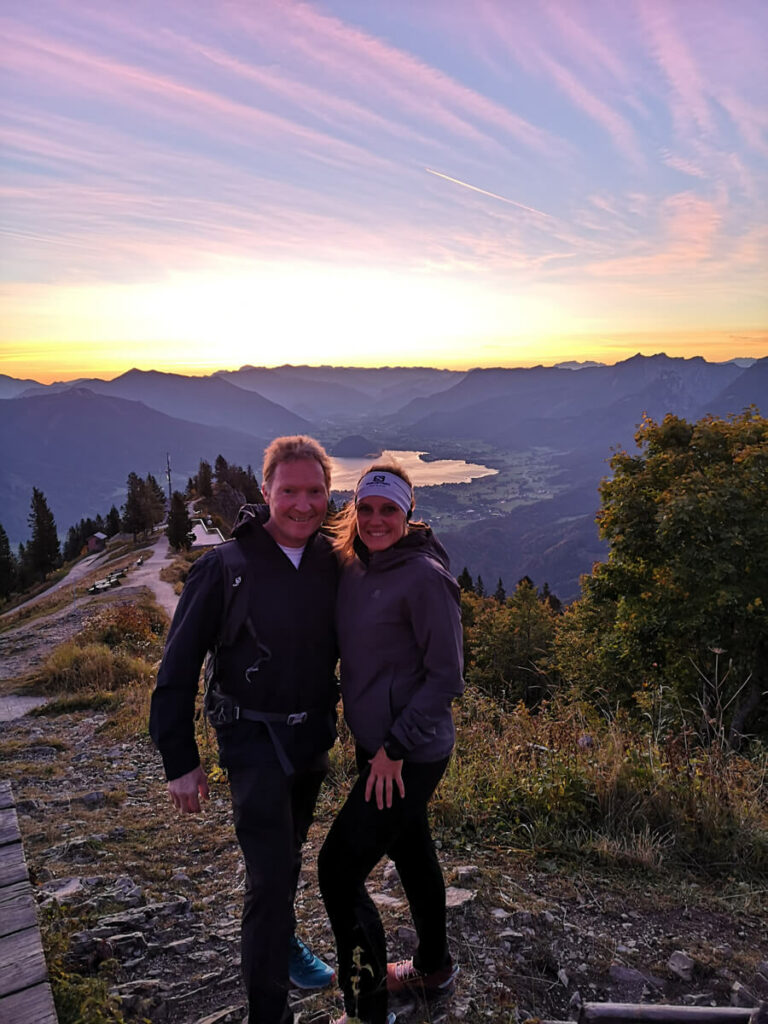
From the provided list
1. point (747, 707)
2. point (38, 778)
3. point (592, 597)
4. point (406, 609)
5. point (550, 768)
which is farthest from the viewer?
point (592, 597)

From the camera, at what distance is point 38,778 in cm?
614

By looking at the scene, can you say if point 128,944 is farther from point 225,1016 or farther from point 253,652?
point 253,652

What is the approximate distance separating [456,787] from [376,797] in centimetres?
214

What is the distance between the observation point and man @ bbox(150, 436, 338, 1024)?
7.89 feet

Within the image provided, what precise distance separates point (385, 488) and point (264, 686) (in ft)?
3.05

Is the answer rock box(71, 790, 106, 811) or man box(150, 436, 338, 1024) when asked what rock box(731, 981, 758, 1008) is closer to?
man box(150, 436, 338, 1024)

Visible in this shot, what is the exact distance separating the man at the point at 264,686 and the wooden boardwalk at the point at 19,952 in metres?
0.61

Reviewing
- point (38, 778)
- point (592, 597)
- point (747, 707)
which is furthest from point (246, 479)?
point (38, 778)

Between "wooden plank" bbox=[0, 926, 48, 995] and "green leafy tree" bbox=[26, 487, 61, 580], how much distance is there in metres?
61.0

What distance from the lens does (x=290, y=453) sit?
272cm

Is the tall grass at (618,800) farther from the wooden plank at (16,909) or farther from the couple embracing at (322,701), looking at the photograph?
the wooden plank at (16,909)

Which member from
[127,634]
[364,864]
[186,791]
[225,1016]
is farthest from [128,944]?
[127,634]

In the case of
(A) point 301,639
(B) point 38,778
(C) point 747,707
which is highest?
(A) point 301,639

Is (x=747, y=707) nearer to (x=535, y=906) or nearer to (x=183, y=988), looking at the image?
(x=535, y=906)
